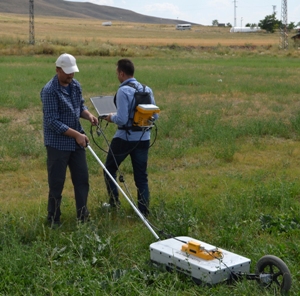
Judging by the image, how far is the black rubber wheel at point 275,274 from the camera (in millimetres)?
4494

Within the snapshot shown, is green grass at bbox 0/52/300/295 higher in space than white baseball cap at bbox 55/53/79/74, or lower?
lower

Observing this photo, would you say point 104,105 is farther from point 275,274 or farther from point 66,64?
point 275,274

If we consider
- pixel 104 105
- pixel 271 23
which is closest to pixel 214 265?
pixel 104 105

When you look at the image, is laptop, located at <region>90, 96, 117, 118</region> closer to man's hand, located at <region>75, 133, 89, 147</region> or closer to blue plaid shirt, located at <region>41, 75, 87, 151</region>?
blue plaid shirt, located at <region>41, 75, 87, 151</region>

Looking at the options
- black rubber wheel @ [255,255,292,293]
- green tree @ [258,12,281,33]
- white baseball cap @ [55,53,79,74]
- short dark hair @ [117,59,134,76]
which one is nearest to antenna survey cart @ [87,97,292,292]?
black rubber wheel @ [255,255,292,293]

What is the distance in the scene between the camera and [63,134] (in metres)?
6.06

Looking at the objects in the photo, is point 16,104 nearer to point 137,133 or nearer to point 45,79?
point 45,79

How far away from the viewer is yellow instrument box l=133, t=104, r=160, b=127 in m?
6.37

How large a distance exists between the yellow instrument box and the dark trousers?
2.37 ft

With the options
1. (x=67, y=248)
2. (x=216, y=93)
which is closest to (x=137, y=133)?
(x=67, y=248)

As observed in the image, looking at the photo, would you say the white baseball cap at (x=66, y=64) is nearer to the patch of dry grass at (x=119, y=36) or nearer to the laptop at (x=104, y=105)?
the laptop at (x=104, y=105)

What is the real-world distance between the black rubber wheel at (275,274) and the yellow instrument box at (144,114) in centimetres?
232

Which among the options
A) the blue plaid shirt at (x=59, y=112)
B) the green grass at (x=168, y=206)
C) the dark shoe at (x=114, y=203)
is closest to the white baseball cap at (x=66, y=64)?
the blue plaid shirt at (x=59, y=112)

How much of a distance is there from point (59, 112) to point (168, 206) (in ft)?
5.89
